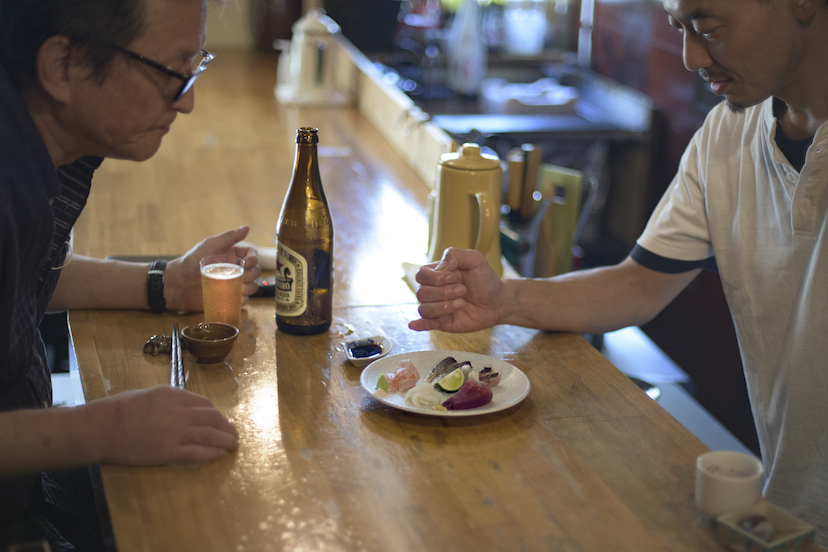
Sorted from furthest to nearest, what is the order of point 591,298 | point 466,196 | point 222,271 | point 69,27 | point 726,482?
point 466,196 → point 591,298 → point 222,271 → point 69,27 → point 726,482

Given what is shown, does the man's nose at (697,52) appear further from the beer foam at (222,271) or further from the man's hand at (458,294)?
the beer foam at (222,271)

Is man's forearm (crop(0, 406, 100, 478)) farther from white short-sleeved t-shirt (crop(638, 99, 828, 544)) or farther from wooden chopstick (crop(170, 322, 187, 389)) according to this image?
white short-sleeved t-shirt (crop(638, 99, 828, 544))

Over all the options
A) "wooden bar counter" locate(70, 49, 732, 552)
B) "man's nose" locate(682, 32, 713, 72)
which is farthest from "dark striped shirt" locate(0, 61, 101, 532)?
"man's nose" locate(682, 32, 713, 72)

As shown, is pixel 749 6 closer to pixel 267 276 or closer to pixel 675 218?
pixel 675 218

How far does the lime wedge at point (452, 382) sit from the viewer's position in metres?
1.08

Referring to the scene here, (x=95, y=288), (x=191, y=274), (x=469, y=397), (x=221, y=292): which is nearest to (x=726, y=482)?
(x=469, y=397)

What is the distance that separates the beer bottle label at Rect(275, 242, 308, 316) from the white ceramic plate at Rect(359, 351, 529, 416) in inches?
7.5

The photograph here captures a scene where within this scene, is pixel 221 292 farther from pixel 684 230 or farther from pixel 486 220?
pixel 684 230

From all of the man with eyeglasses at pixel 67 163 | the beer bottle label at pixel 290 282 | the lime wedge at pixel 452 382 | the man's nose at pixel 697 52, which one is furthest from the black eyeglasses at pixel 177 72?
the man's nose at pixel 697 52

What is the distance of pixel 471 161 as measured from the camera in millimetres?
1560

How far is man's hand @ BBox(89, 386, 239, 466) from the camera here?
0.92 metres

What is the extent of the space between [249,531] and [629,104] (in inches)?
121

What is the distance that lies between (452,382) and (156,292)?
0.57m

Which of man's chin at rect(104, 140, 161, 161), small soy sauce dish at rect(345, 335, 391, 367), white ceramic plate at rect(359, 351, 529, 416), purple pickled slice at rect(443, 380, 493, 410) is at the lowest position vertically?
small soy sauce dish at rect(345, 335, 391, 367)
